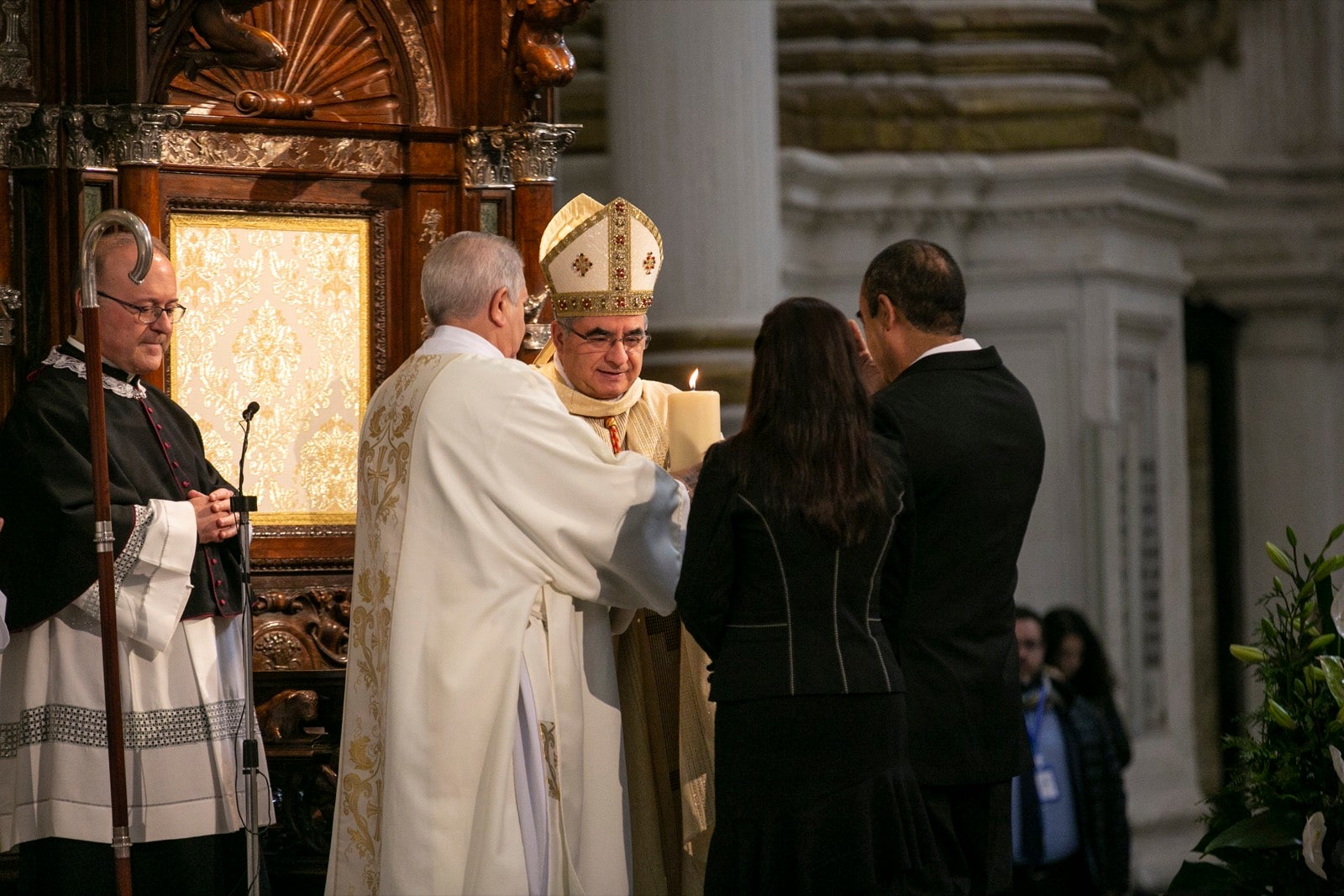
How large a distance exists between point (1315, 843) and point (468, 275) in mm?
2110

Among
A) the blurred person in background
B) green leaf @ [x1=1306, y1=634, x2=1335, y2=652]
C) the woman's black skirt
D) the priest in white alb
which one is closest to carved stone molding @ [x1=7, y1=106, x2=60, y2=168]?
the priest in white alb

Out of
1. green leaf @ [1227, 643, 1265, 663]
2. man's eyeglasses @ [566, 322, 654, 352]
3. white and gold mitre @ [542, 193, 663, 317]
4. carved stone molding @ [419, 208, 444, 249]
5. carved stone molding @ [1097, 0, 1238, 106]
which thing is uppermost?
carved stone molding @ [1097, 0, 1238, 106]

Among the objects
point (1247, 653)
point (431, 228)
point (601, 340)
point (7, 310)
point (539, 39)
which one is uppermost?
point (539, 39)

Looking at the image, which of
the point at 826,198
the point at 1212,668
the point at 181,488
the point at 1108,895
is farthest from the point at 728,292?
the point at 1212,668

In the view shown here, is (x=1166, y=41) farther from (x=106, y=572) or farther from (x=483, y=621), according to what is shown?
(x=106, y=572)

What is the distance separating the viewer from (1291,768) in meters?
3.92

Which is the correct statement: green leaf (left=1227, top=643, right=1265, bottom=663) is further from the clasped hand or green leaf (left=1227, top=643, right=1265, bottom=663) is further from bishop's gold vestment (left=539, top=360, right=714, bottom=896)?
the clasped hand

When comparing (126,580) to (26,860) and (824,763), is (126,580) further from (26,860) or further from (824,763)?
(824,763)

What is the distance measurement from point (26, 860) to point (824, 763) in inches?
76.0

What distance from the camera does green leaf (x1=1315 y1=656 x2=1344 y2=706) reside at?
384cm

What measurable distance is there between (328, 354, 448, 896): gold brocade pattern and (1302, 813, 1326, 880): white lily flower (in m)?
1.90

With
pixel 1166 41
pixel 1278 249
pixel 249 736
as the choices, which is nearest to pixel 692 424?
pixel 249 736

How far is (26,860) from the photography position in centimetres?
482

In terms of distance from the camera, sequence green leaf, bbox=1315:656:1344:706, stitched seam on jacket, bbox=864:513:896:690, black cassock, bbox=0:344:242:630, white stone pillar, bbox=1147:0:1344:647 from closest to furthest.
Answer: green leaf, bbox=1315:656:1344:706, stitched seam on jacket, bbox=864:513:896:690, black cassock, bbox=0:344:242:630, white stone pillar, bbox=1147:0:1344:647
